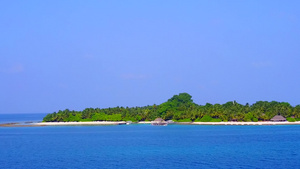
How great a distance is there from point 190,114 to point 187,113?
1372 mm

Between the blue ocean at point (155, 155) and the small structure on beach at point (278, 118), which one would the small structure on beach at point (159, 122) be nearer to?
the small structure on beach at point (278, 118)

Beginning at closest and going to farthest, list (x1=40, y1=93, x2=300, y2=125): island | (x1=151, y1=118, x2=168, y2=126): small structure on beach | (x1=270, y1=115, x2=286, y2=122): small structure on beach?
(x1=270, y1=115, x2=286, y2=122): small structure on beach, (x1=40, y1=93, x2=300, y2=125): island, (x1=151, y1=118, x2=168, y2=126): small structure on beach

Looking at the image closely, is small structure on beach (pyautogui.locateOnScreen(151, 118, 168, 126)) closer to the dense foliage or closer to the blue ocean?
the dense foliage

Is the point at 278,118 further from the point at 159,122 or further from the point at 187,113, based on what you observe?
the point at 159,122

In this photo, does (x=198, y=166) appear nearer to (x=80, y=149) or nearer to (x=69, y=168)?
(x=69, y=168)

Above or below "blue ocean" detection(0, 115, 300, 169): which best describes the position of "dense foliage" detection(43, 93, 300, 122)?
above

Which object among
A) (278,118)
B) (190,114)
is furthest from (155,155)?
(190,114)

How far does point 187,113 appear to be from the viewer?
158 metres

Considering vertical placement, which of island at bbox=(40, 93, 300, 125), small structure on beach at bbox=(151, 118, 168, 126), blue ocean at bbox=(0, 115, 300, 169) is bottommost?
blue ocean at bbox=(0, 115, 300, 169)

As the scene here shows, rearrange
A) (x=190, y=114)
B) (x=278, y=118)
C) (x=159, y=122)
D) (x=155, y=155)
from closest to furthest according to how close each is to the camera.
→ 1. (x=155, y=155)
2. (x=278, y=118)
3. (x=159, y=122)
4. (x=190, y=114)

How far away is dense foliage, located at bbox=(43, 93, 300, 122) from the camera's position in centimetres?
14762

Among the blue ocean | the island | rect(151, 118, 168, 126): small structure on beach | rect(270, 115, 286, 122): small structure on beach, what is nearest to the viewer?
the blue ocean

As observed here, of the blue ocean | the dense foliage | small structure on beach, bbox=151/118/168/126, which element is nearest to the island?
the dense foliage

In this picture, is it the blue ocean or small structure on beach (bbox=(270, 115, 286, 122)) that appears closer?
the blue ocean
